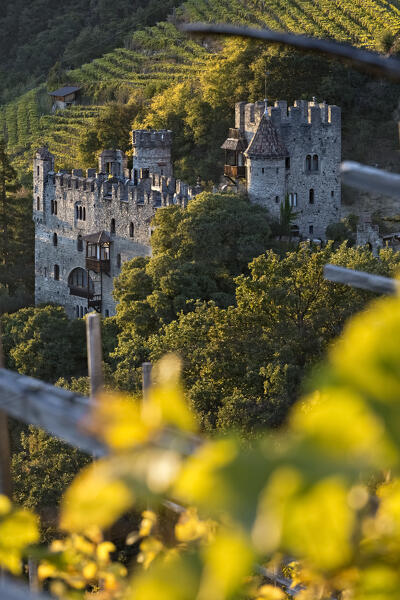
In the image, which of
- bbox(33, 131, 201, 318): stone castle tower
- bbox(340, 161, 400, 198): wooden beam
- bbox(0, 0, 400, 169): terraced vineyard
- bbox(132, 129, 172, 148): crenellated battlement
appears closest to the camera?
bbox(340, 161, 400, 198): wooden beam

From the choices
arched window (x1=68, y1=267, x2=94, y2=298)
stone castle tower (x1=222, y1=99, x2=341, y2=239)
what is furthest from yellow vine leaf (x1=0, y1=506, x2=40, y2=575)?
arched window (x1=68, y1=267, x2=94, y2=298)

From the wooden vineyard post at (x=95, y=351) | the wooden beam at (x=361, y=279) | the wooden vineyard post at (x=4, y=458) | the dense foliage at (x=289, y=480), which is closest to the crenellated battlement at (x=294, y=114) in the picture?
the wooden vineyard post at (x=95, y=351)

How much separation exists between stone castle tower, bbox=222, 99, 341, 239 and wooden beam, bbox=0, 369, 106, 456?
2892cm

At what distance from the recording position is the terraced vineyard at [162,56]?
43.1m

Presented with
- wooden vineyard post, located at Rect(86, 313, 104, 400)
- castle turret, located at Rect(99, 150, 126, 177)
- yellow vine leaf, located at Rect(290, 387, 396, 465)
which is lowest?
castle turret, located at Rect(99, 150, 126, 177)

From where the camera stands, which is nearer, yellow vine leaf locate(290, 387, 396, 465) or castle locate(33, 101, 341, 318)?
yellow vine leaf locate(290, 387, 396, 465)

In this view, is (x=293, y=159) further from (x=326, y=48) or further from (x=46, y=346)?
(x=326, y=48)

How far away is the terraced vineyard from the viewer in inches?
1698

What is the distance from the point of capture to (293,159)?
32.7 m

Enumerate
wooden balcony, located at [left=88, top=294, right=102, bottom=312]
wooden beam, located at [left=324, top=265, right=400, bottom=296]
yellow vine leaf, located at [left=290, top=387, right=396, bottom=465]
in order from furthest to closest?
wooden balcony, located at [left=88, top=294, right=102, bottom=312]
wooden beam, located at [left=324, top=265, right=400, bottom=296]
yellow vine leaf, located at [left=290, top=387, right=396, bottom=465]

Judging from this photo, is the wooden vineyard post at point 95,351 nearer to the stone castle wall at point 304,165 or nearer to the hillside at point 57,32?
the stone castle wall at point 304,165

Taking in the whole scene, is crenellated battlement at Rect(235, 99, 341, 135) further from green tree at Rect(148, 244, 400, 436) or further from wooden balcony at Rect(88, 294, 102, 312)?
green tree at Rect(148, 244, 400, 436)

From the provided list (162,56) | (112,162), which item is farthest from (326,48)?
(162,56)

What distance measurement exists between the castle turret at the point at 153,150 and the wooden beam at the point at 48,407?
34.3m
